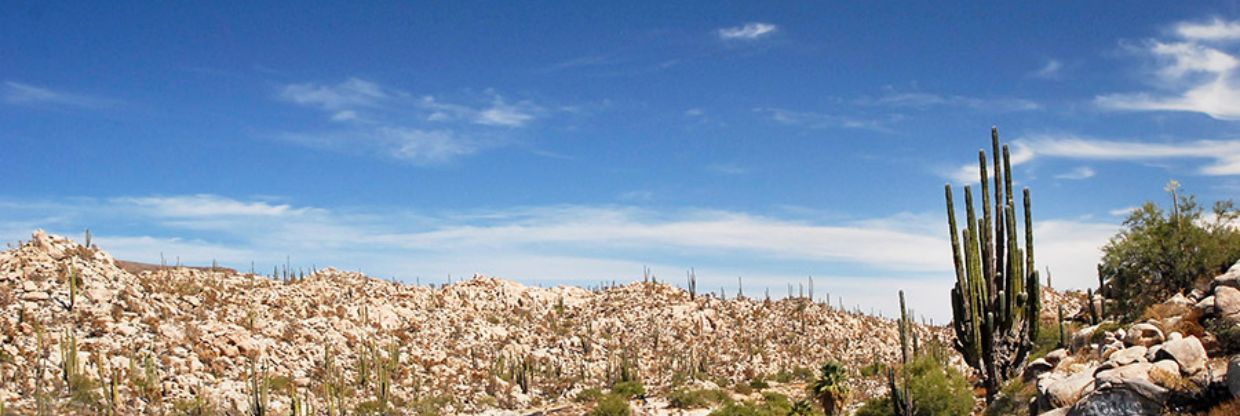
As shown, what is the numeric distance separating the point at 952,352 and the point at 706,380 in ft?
63.2

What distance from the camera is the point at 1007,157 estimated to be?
83.7ft

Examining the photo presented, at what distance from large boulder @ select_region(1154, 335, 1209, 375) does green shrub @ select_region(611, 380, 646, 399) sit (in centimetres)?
3315

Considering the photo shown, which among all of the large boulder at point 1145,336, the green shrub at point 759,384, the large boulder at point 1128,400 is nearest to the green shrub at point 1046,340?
the green shrub at point 759,384

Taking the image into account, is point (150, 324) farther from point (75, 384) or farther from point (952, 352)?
point (952, 352)

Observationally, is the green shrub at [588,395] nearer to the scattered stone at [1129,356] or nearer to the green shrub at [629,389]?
the green shrub at [629,389]

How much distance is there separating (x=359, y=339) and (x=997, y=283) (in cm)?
4282

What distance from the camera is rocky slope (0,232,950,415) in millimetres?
42844

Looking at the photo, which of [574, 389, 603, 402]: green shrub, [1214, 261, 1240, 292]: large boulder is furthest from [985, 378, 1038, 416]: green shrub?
[574, 389, 603, 402]: green shrub

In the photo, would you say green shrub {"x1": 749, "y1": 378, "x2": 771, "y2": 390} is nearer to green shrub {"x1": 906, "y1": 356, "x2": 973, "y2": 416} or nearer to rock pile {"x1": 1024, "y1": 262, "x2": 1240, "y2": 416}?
green shrub {"x1": 906, "y1": 356, "x2": 973, "y2": 416}

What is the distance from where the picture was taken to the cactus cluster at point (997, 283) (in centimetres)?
2539

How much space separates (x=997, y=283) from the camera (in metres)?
25.9

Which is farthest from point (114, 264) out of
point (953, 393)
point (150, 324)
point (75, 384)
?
point (953, 393)

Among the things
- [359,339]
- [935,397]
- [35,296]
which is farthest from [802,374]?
[35,296]

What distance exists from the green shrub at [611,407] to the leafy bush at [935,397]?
1261cm
